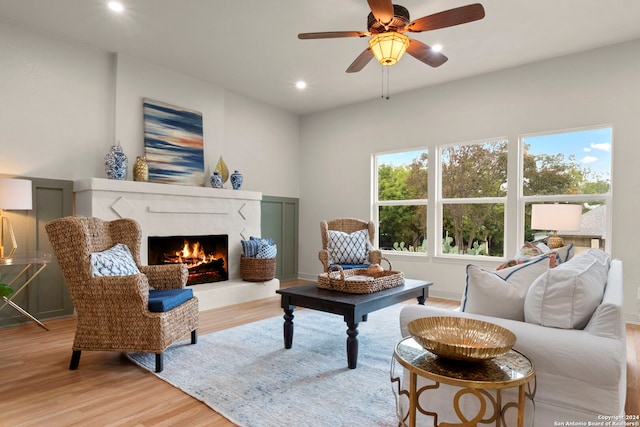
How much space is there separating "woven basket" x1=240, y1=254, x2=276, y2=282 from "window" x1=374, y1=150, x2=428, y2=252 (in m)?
1.80

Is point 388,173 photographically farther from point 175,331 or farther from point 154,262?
point 175,331

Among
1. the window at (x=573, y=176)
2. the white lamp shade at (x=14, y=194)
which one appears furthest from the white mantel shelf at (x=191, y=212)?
the window at (x=573, y=176)

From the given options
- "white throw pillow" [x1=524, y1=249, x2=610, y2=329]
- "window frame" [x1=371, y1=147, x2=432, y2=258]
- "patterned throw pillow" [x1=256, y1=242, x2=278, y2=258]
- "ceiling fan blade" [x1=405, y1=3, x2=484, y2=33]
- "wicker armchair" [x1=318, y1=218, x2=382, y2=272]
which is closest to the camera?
"white throw pillow" [x1=524, y1=249, x2=610, y2=329]

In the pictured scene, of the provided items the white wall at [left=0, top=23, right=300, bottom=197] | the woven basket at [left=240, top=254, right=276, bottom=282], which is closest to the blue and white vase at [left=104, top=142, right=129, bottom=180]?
the white wall at [left=0, top=23, right=300, bottom=197]

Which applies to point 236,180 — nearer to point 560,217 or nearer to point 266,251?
point 266,251

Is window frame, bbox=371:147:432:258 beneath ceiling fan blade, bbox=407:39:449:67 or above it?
beneath

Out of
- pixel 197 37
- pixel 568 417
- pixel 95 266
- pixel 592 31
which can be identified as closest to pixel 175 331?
pixel 95 266

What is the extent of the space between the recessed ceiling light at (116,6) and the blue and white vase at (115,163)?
1.39 metres

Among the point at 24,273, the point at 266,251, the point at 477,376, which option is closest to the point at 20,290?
the point at 24,273

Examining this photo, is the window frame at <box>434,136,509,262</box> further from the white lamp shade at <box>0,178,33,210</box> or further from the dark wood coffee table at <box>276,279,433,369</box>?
the white lamp shade at <box>0,178,33,210</box>

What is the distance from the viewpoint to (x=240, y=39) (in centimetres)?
388

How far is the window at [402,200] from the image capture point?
5.41m

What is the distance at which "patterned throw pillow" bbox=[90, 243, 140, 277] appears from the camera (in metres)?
2.57

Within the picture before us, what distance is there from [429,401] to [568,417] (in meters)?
0.50
